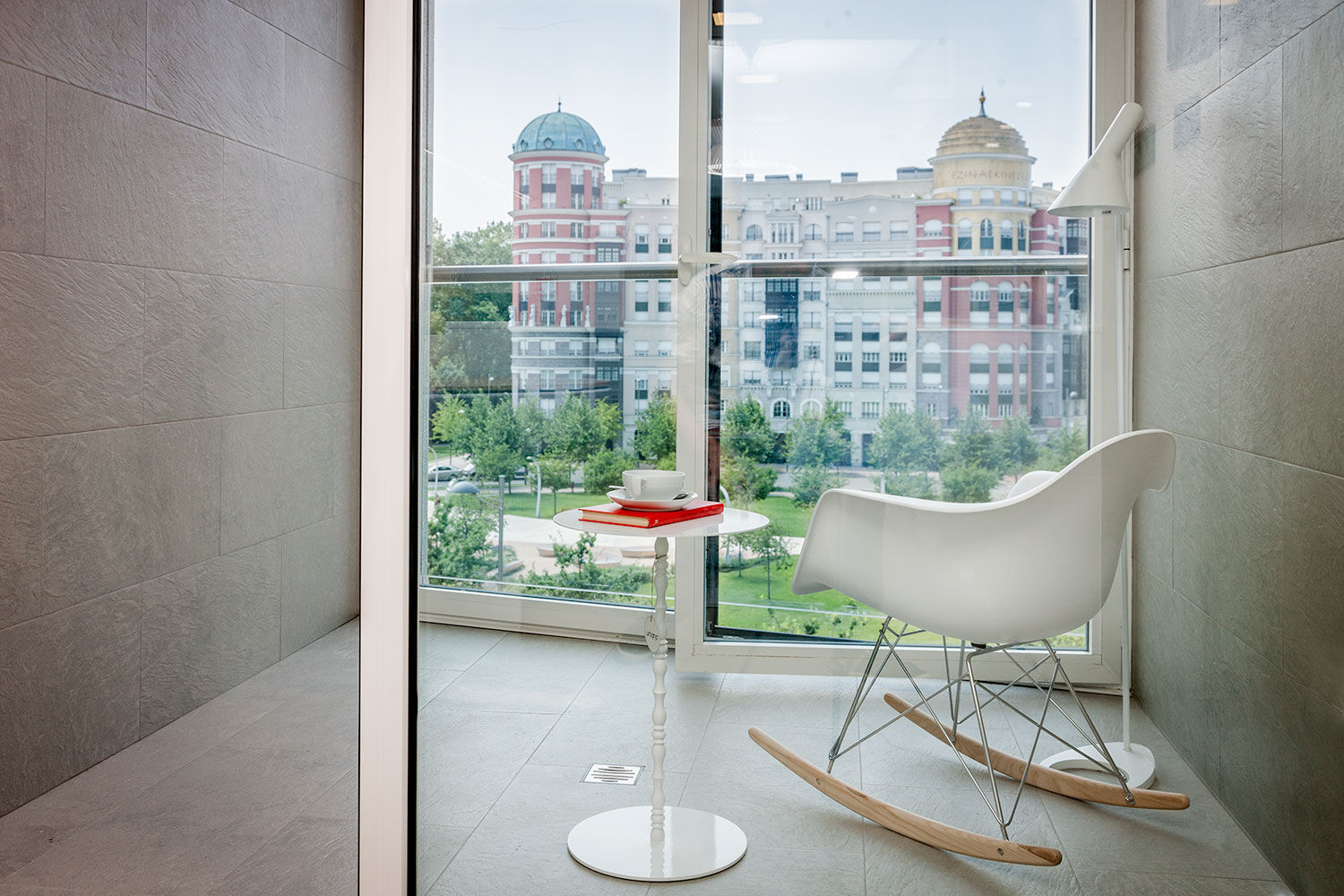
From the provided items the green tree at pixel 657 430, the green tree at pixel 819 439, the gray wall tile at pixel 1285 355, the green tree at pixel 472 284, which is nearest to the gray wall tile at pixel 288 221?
the green tree at pixel 472 284

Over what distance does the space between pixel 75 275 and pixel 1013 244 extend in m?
2.15

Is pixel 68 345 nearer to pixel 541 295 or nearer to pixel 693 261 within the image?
pixel 541 295

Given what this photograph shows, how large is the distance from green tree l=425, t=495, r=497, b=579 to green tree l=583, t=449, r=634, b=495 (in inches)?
7.3

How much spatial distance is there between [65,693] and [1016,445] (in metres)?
2.24

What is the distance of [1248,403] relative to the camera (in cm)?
141

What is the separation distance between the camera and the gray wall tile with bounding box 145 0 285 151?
2.73m

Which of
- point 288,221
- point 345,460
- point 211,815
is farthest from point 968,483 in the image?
point 345,460

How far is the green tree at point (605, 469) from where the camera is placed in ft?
5.50

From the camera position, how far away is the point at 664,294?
1.62 metres

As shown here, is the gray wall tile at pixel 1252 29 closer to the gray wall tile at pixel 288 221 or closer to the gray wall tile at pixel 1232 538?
the gray wall tile at pixel 1232 538

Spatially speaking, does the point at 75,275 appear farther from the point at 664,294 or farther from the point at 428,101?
the point at 664,294

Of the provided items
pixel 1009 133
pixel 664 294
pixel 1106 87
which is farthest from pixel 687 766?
pixel 1106 87

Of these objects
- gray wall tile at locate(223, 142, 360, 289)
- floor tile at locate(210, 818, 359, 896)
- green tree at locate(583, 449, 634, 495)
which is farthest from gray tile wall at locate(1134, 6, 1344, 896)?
gray wall tile at locate(223, 142, 360, 289)

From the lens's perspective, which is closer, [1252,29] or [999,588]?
[1252,29]
